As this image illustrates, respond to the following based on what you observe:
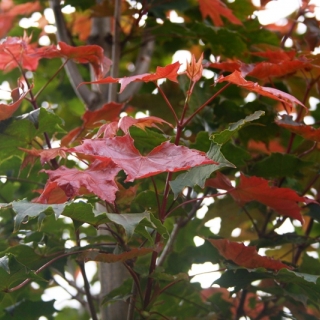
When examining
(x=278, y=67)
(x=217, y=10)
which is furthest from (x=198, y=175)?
(x=217, y=10)

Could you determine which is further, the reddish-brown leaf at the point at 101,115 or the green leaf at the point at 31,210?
the reddish-brown leaf at the point at 101,115

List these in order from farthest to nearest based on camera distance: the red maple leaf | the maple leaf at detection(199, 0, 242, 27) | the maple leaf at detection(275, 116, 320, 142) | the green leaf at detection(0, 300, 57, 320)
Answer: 1. the red maple leaf
2. the maple leaf at detection(199, 0, 242, 27)
3. the green leaf at detection(0, 300, 57, 320)
4. the maple leaf at detection(275, 116, 320, 142)

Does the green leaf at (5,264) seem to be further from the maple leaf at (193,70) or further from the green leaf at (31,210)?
the maple leaf at (193,70)

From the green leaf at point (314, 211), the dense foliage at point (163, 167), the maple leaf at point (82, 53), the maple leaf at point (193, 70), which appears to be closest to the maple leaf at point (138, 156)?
the dense foliage at point (163, 167)

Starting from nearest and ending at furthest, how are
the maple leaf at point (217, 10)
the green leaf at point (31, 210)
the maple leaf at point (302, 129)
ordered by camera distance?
the green leaf at point (31, 210) → the maple leaf at point (302, 129) → the maple leaf at point (217, 10)

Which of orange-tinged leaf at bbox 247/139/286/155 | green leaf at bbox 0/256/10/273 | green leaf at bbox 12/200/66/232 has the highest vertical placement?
green leaf at bbox 12/200/66/232

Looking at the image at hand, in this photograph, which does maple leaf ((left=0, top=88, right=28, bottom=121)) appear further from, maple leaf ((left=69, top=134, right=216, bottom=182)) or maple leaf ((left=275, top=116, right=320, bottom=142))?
maple leaf ((left=275, top=116, right=320, bottom=142))

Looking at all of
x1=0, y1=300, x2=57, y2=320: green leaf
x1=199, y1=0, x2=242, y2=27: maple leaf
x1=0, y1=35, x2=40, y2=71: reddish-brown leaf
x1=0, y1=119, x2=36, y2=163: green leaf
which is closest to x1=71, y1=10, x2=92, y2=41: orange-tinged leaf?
x1=199, y1=0, x2=242, y2=27: maple leaf

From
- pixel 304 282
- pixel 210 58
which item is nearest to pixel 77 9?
pixel 210 58

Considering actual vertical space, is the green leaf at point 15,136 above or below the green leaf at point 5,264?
above
